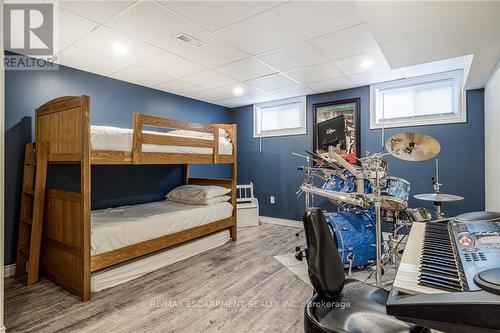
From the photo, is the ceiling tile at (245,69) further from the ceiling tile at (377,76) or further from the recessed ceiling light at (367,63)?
the ceiling tile at (377,76)

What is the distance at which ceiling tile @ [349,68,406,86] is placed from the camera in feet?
11.2

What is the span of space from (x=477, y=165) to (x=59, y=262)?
491 cm

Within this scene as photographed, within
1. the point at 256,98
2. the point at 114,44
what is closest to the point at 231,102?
the point at 256,98

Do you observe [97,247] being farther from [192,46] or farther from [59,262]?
[192,46]

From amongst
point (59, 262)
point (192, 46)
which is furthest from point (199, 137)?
point (59, 262)

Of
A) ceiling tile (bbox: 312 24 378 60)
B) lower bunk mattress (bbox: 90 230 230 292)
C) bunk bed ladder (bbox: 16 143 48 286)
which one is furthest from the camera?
bunk bed ladder (bbox: 16 143 48 286)

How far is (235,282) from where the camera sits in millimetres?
2600

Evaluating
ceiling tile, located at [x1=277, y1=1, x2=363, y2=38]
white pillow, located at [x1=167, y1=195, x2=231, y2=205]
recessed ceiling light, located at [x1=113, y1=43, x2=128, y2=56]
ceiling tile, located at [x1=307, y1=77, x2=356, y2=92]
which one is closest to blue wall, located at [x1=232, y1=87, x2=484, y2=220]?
ceiling tile, located at [x1=307, y1=77, x2=356, y2=92]

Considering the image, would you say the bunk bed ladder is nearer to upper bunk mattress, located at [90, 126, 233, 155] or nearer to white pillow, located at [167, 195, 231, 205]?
upper bunk mattress, located at [90, 126, 233, 155]

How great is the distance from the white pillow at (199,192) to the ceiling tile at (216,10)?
7.19 feet

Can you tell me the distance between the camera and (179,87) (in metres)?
4.05

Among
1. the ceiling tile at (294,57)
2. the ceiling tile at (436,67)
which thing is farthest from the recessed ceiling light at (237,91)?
the ceiling tile at (436,67)

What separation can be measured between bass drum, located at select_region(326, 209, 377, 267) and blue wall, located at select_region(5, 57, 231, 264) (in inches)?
109

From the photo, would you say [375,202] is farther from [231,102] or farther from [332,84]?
[231,102]
